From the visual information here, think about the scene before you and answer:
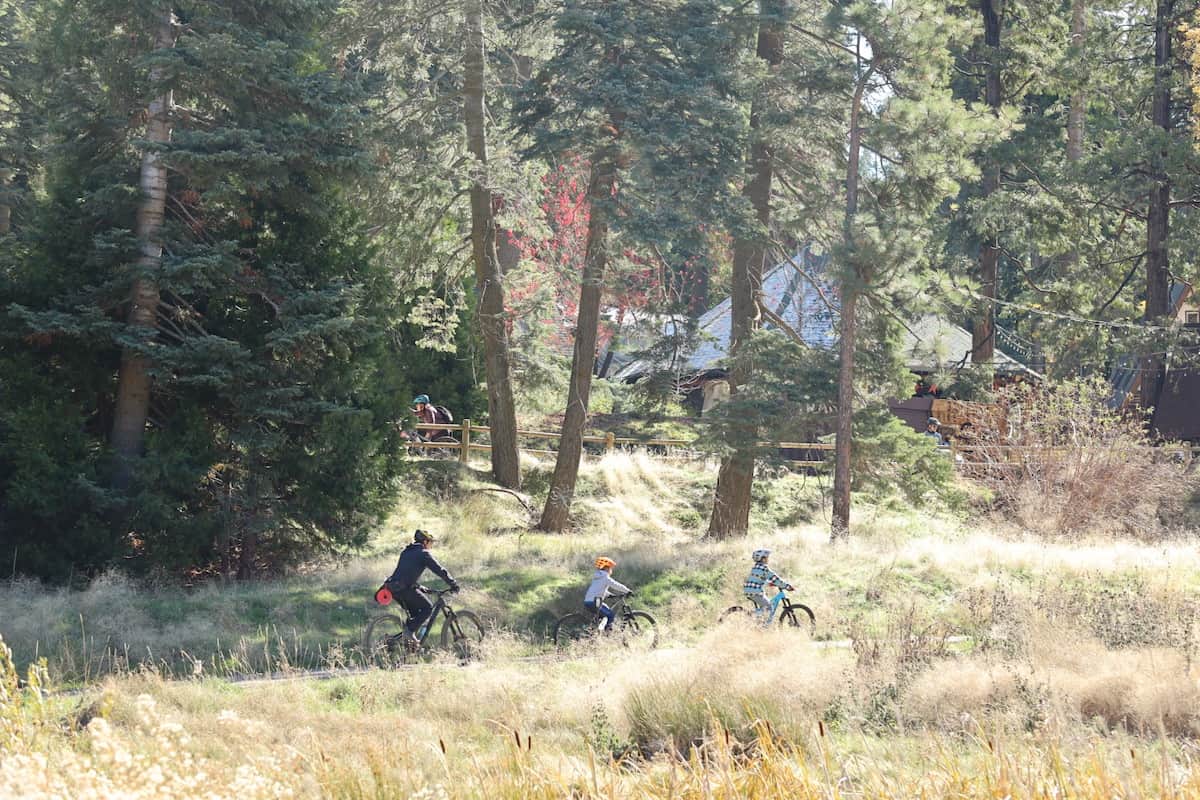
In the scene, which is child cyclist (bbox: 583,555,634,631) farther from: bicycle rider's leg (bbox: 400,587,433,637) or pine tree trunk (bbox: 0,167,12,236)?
pine tree trunk (bbox: 0,167,12,236)

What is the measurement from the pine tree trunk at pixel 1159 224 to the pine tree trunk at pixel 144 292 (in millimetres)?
23928

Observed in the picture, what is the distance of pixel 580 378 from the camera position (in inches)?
954

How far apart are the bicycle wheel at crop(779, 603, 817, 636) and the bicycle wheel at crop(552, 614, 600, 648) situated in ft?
7.99

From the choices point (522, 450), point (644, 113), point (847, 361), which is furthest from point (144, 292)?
point (522, 450)

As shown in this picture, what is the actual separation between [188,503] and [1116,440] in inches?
717

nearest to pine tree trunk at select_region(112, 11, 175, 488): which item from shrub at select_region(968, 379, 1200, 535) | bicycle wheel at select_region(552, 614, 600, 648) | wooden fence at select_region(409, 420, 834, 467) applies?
bicycle wheel at select_region(552, 614, 600, 648)

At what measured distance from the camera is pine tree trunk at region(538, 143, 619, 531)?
2305 cm

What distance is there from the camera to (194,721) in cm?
898

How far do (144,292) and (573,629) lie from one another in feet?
26.3

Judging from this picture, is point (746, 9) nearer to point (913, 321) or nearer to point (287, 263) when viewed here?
point (913, 321)

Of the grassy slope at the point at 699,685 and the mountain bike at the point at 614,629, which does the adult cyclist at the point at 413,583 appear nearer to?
the grassy slope at the point at 699,685

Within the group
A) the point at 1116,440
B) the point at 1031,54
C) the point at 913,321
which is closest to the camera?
the point at 913,321

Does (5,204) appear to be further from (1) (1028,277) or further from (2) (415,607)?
(1) (1028,277)

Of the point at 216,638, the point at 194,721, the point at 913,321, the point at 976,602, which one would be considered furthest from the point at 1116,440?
the point at 194,721
